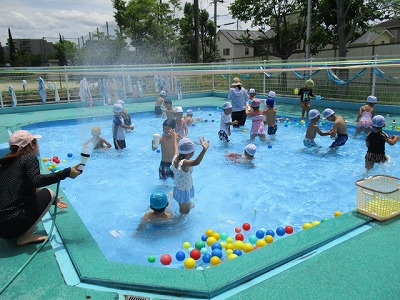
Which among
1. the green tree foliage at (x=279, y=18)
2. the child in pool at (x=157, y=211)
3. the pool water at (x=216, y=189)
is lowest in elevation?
the pool water at (x=216, y=189)

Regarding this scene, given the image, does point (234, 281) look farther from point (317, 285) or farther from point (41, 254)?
point (41, 254)

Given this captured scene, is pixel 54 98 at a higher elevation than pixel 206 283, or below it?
higher

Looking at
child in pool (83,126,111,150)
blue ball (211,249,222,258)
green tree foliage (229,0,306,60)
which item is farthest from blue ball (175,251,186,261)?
green tree foliage (229,0,306,60)

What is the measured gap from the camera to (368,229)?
394cm

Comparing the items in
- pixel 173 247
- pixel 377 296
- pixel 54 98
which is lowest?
pixel 173 247

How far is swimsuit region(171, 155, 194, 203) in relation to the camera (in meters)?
5.04

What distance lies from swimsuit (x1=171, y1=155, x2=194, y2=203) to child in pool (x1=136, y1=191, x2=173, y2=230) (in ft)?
0.82

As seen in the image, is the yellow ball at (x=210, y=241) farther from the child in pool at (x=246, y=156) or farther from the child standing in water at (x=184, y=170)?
the child in pool at (x=246, y=156)

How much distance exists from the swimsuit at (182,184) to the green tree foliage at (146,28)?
30.3m

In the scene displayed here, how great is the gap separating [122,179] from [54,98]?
11.2 meters

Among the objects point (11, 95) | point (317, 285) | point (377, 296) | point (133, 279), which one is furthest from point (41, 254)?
point (11, 95)

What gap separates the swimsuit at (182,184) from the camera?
5039mm

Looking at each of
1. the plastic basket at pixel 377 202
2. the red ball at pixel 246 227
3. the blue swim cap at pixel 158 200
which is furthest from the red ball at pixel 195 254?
the plastic basket at pixel 377 202

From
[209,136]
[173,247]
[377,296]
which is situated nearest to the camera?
[377,296]
